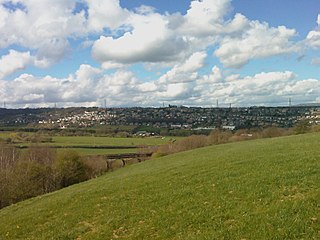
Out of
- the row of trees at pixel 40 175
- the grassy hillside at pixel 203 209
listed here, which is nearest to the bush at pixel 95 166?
the row of trees at pixel 40 175

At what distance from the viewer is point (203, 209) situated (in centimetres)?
1546

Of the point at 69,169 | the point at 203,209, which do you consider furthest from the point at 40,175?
the point at 203,209

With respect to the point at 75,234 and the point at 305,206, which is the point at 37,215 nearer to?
the point at 75,234

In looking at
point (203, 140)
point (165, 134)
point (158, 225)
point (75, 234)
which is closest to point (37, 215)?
point (75, 234)

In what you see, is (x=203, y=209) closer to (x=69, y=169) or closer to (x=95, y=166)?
(x=69, y=169)

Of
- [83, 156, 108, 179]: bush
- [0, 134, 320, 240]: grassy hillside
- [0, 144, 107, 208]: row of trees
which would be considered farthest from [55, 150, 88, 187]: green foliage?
[0, 134, 320, 240]: grassy hillside

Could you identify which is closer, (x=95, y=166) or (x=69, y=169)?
(x=69, y=169)

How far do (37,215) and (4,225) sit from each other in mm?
1898

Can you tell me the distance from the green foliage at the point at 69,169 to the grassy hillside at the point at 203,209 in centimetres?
4539

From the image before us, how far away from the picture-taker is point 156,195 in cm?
1997

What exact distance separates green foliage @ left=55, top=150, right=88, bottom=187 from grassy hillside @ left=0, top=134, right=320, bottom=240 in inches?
1787

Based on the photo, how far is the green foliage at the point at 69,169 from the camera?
222ft

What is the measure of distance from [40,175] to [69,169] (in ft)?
32.7

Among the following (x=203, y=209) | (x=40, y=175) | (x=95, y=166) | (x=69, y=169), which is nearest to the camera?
(x=203, y=209)
